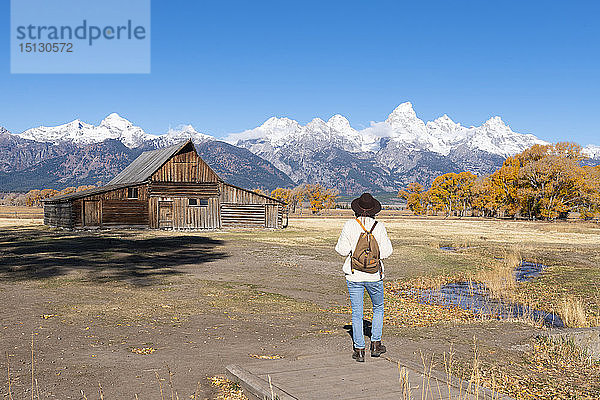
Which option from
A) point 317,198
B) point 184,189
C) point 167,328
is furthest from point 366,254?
point 317,198

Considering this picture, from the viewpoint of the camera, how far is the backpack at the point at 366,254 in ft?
26.3

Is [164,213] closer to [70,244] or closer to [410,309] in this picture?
[70,244]

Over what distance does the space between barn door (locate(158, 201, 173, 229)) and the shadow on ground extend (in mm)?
17236

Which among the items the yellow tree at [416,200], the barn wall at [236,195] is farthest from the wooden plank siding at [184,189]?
the yellow tree at [416,200]

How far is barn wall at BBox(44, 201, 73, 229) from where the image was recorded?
48.1 metres

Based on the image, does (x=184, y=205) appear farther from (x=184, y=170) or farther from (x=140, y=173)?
(x=140, y=173)

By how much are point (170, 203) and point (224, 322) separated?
1657 inches

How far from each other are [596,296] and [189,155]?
43871 mm

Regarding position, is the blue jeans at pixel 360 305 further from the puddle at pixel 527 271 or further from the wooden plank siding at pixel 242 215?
the wooden plank siding at pixel 242 215

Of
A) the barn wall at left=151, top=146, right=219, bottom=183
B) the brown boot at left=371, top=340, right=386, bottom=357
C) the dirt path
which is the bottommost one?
the dirt path

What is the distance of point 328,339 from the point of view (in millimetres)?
9930

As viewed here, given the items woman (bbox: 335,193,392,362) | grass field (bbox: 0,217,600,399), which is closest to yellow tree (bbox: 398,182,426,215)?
grass field (bbox: 0,217,600,399)

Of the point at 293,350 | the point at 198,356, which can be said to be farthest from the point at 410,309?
the point at 198,356

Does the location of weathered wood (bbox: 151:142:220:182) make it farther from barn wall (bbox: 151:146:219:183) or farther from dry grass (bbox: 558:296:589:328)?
dry grass (bbox: 558:296:589:328)
